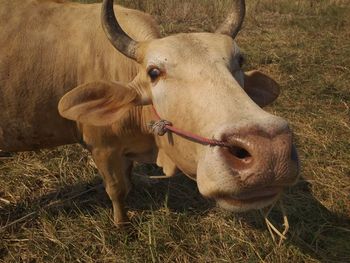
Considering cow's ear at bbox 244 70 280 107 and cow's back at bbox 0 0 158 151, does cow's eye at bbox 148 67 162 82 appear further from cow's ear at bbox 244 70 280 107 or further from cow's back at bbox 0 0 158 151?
cow's ear at bbox 244 70 280 107

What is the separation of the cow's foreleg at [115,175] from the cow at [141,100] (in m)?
0.01

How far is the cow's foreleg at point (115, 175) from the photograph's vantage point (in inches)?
136

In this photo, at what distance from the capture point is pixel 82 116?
2740 mm

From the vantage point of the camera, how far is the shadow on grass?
3512 millimetres

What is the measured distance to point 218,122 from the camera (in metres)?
2.06

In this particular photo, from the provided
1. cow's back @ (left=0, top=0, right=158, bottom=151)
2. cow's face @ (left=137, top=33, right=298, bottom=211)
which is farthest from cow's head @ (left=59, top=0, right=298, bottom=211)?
cow's back @ (left=0, top=0, right=158, bottom=151)

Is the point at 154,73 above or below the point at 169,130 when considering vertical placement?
above

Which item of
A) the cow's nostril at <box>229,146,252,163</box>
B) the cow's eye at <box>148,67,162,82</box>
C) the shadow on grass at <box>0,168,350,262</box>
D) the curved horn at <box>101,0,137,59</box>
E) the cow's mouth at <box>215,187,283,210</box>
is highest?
the curved horn at <box>101,0,137,59</box>

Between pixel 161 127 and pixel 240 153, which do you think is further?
pixel 161 127

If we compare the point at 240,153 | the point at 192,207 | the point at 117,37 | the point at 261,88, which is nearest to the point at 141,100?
the point at 117,37

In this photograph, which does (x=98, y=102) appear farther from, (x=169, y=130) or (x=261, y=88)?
(x=261, y=88)

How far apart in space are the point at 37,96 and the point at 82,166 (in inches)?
54.8

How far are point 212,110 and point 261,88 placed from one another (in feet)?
4.12

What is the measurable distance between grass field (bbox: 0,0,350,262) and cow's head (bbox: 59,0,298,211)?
0.86 metres
